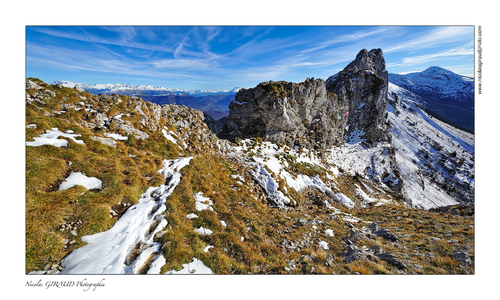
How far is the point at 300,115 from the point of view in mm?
42000

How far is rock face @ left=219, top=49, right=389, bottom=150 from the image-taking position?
35.1 metres

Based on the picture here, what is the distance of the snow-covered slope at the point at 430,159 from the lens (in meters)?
71.6

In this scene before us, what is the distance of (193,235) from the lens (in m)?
8.70

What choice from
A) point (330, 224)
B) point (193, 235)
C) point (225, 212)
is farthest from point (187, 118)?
point (330, 224)

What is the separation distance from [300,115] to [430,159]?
128m

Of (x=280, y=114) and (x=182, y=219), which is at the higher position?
(x=280, y=114)

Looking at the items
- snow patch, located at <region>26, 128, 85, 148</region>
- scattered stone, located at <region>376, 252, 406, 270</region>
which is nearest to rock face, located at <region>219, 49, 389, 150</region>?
snow patch, located at <region>26, 128, 85, 148</region>

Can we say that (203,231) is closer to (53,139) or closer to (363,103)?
(53,139)

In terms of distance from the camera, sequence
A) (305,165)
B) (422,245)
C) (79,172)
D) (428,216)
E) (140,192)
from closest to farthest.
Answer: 1. (79,172)
2. (140,192)
3. (422,245)
4. (428,216)
5. (305,165)

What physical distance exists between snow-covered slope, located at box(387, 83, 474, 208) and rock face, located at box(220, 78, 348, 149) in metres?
46.4

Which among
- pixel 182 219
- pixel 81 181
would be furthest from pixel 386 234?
pixel 81 181

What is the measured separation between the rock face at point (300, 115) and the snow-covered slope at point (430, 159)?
91.4 feet

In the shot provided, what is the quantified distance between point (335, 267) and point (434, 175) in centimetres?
13209
